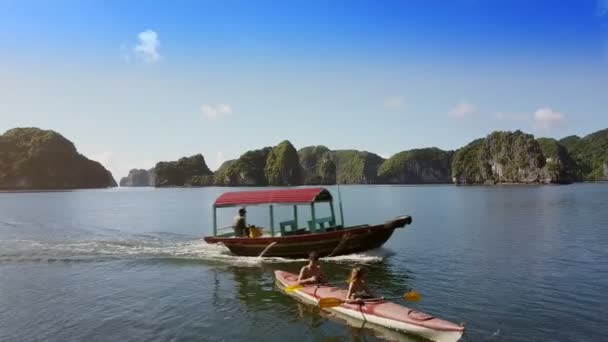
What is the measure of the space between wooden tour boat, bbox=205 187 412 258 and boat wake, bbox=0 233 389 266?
0.79 m

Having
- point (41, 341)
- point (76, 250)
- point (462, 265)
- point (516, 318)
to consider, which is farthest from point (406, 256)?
point (76, 250)

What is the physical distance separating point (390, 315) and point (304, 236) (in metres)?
11.6

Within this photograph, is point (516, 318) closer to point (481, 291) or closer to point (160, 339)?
point (481, 291)

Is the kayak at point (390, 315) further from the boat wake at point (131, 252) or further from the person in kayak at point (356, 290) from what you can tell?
the boat wake at point (131, 252)

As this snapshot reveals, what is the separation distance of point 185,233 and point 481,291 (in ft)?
106

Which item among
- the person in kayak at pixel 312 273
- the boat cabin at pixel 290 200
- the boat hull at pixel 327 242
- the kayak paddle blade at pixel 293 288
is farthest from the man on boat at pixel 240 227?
the kayak paddle blade at pixel 293 288

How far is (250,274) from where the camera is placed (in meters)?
25.1

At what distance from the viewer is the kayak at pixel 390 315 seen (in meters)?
13.6

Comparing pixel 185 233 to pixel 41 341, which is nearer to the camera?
pixel 41 341

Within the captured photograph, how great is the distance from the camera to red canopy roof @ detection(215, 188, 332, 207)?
Result: 88.8 feet

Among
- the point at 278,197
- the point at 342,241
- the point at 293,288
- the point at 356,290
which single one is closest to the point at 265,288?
the point at 293,288

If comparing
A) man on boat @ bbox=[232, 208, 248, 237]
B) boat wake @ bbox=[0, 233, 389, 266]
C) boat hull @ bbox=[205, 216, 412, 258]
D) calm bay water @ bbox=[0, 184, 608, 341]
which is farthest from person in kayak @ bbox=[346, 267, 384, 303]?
man on boat @ bbox=[232, 208, 248, 237]

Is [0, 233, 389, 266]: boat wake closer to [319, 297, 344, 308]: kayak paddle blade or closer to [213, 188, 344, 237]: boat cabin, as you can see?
[213, 188, 344, 237]: boat cabin

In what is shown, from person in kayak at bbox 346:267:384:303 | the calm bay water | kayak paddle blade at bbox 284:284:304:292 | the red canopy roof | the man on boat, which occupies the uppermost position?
the red canopy roof
